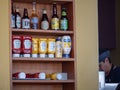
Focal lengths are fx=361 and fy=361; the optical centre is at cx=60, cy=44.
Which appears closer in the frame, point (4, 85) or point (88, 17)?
point (4, 85)

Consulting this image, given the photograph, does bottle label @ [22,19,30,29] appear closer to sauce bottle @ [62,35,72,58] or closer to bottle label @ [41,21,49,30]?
bottle label @ [41,21,49,30]

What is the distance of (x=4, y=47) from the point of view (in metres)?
2.69

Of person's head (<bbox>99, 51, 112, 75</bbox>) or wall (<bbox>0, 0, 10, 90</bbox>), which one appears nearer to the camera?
wall (<bbox>0, 0, 10, 90</bbox>)

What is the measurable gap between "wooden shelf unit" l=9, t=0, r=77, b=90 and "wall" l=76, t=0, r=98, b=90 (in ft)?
0.14

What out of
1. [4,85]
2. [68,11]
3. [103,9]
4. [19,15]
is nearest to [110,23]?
[103,9]

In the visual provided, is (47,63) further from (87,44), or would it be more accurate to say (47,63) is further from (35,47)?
(87,44)

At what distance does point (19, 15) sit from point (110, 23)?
5.60 ft

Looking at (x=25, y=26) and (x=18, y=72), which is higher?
(x=25, y=26)

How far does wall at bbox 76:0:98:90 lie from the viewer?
2840 mm

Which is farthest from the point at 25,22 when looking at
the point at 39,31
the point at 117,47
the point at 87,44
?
the point at 117,47

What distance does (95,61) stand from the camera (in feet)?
9.43

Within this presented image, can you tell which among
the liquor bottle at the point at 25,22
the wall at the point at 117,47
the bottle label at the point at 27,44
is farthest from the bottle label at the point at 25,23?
the wall at the point at 117,47

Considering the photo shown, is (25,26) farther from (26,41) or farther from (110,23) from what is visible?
(110,23)

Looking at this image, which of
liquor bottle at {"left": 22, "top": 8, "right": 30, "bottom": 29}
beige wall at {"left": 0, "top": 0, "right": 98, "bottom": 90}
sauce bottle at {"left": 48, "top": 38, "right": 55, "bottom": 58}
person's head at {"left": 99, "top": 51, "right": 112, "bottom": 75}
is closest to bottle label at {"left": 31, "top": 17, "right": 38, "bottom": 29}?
liquor bottle at {"left": 22, "top": 8, "right": 30, "bottom": 29}
